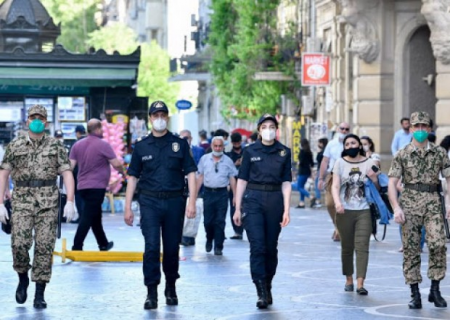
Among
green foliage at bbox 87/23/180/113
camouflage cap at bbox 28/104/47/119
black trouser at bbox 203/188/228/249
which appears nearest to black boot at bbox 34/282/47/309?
camouflage cap at bbox 28/104/47/119

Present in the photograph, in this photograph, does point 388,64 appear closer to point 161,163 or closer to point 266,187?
point 266,187

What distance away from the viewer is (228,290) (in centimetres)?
1600

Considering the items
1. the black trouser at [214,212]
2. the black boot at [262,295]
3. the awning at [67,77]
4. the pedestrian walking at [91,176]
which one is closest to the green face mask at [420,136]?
the black boot at [262,295]

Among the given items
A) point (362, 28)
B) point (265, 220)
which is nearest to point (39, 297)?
point (265, 220)

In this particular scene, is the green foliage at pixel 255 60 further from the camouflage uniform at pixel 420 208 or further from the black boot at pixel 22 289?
the black boot at pixel 22 289

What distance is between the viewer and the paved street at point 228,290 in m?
13.9

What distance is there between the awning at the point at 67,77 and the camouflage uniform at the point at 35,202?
56.8ft

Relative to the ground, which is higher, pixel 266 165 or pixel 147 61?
pixel 147 61

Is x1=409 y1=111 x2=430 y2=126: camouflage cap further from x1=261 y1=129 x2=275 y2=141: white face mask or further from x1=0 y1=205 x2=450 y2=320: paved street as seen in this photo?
x1=0 y1=205 x2=450 y2=320: paved street

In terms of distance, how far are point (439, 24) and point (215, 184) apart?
33.9 feet

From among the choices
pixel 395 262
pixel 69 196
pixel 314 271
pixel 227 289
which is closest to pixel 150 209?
pixel 69 196

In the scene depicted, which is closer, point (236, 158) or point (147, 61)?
point (236, 158)

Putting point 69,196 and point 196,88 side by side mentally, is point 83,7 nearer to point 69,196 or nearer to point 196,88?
point 196,88

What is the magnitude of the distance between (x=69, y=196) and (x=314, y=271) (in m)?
4.69
